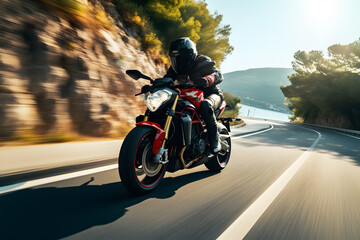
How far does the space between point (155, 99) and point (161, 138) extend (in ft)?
1.46

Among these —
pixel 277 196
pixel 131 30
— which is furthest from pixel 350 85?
pixel 277 196

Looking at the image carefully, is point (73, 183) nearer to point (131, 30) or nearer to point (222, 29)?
point (131, 30)

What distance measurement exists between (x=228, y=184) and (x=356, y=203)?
1.74 m

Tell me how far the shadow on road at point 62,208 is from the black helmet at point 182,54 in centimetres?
173

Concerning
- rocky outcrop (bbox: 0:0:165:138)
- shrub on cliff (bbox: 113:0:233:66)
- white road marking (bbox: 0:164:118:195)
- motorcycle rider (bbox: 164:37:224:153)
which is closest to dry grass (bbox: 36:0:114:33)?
rocky outcrop (bbox: 0:0:165:138)

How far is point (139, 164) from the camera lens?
3000 mm

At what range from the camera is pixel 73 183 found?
332 cm

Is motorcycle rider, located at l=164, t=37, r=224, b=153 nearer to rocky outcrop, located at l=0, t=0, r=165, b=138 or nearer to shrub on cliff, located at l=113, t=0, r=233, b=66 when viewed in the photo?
rocky outcrop, located at l=0, t=0, r=165, b=138

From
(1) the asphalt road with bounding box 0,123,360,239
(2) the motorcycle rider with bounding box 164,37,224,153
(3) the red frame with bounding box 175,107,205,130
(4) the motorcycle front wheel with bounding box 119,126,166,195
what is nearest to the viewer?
(1) the asphalt road with bounding box 0,123,360,239

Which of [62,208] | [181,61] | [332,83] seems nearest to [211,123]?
[181,61]

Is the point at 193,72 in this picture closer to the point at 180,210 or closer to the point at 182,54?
the point at 182,54

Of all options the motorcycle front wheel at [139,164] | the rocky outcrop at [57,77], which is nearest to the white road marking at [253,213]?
the motorcycle front wheel at [139,164]

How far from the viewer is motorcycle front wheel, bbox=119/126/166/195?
275 cm

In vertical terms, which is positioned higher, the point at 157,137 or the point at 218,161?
the point at 157,137
